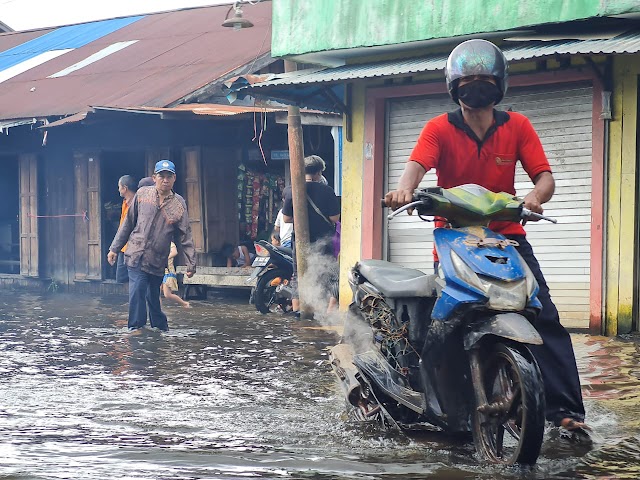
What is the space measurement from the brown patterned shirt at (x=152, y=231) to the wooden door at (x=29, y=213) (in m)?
8.99

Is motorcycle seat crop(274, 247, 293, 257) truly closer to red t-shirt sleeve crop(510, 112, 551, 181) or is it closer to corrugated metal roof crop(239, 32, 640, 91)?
corrugated metal roof crop(239, 32, 640, 91)

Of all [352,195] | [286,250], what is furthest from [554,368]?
[286,250]

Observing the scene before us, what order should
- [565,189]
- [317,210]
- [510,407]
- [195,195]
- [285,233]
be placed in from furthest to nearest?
[195,195], [285,233], [317,210], [565,189], [510,407]

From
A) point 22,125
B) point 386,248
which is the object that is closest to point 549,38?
point 386,248

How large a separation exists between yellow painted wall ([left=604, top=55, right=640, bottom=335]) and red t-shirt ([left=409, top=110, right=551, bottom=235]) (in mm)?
5172

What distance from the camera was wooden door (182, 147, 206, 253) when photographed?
54.3 feet

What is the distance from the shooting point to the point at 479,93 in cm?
523

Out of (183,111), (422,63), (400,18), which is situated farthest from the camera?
(183,111)

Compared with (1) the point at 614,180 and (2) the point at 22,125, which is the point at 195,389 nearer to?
(1) the point at 614,180

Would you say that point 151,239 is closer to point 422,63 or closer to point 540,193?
point 422,63

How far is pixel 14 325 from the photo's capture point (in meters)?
11.9

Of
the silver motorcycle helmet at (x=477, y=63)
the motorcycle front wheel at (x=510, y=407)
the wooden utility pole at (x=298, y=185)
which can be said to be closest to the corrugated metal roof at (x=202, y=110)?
the wooden utility pole at (x=298, y=185)

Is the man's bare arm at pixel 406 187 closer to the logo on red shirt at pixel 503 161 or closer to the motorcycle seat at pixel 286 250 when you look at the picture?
the logo on red shirt at pixel 503 161

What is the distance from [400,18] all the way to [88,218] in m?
8.47
